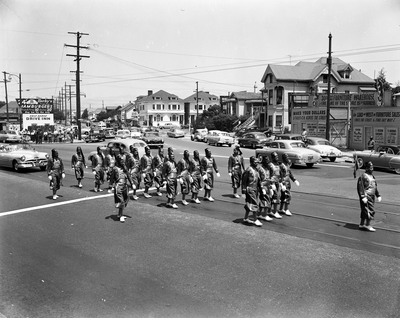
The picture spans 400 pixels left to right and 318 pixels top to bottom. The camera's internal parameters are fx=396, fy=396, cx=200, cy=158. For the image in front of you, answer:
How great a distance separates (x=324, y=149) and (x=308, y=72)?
112ft

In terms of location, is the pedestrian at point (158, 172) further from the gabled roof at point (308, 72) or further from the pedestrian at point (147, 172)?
the gabled roof at point (308, 72)

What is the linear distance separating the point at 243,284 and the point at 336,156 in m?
19.7

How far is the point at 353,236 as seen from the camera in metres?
8.62

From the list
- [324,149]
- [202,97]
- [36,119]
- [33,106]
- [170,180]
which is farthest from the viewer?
[202,97]

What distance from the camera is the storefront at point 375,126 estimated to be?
28422 millimetres

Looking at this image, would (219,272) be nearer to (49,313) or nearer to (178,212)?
(49,313)

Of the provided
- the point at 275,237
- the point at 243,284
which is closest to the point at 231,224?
the point at 275,237

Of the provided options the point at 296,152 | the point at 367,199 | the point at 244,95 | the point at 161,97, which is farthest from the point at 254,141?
the point at 161,97

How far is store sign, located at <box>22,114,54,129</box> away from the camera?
192 ft

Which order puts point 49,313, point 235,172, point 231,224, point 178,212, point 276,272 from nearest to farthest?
point 49,313 → point 276,272 → point 231,224 → point 178,212 → point 235,172

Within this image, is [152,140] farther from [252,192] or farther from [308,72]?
[308,72]

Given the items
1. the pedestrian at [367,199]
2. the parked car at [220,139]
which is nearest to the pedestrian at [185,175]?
the pedestrian at [367,199]

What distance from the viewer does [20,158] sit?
18766mm

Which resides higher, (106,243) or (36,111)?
(36,111)
